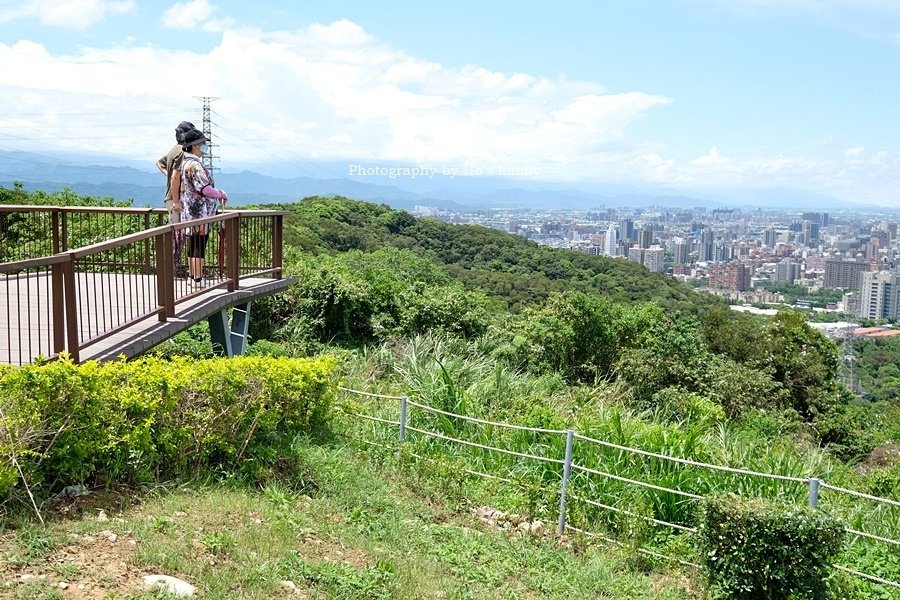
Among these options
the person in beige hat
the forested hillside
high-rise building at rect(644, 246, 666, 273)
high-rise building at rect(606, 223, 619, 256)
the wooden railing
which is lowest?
high-rise building at rect(644, 246, 666, 273)

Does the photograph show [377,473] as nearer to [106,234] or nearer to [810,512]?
[810,512]

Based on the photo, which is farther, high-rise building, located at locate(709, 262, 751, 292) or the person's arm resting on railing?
high-rise building, located at locate(709, 262, 751, 292)

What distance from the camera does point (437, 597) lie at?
15.5ft

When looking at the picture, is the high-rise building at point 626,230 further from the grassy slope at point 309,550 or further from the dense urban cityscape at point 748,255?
the grassy slope at point 309,550

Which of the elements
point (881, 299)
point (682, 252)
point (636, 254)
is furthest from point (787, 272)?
point (881, 299)

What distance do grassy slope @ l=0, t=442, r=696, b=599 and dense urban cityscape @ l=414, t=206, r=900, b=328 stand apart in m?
66.9

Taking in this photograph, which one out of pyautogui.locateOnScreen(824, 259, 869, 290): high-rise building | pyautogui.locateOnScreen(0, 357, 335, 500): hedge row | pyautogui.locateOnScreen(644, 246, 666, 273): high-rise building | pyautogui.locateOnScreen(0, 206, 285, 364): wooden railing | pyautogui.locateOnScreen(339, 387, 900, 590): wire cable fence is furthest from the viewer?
pyautogui.locateOnScreen(824, 259, 869, 290): high-rise building

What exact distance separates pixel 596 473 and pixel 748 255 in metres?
152

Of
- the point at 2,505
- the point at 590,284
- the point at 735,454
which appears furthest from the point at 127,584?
the point at 590,284

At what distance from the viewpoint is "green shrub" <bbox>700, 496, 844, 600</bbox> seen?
4.85m

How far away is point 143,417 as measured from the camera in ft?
17.8

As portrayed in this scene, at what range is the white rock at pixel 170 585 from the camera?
404cm

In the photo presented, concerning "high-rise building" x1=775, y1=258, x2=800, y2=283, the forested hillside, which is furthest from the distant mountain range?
"high-rise building" x1=775, y1=258, x2=800, y2=283

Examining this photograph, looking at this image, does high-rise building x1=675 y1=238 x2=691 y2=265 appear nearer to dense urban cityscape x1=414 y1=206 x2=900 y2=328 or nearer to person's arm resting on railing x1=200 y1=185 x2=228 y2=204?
dense urban cityscape x1=414 y1=206 x2=900 y2=328
